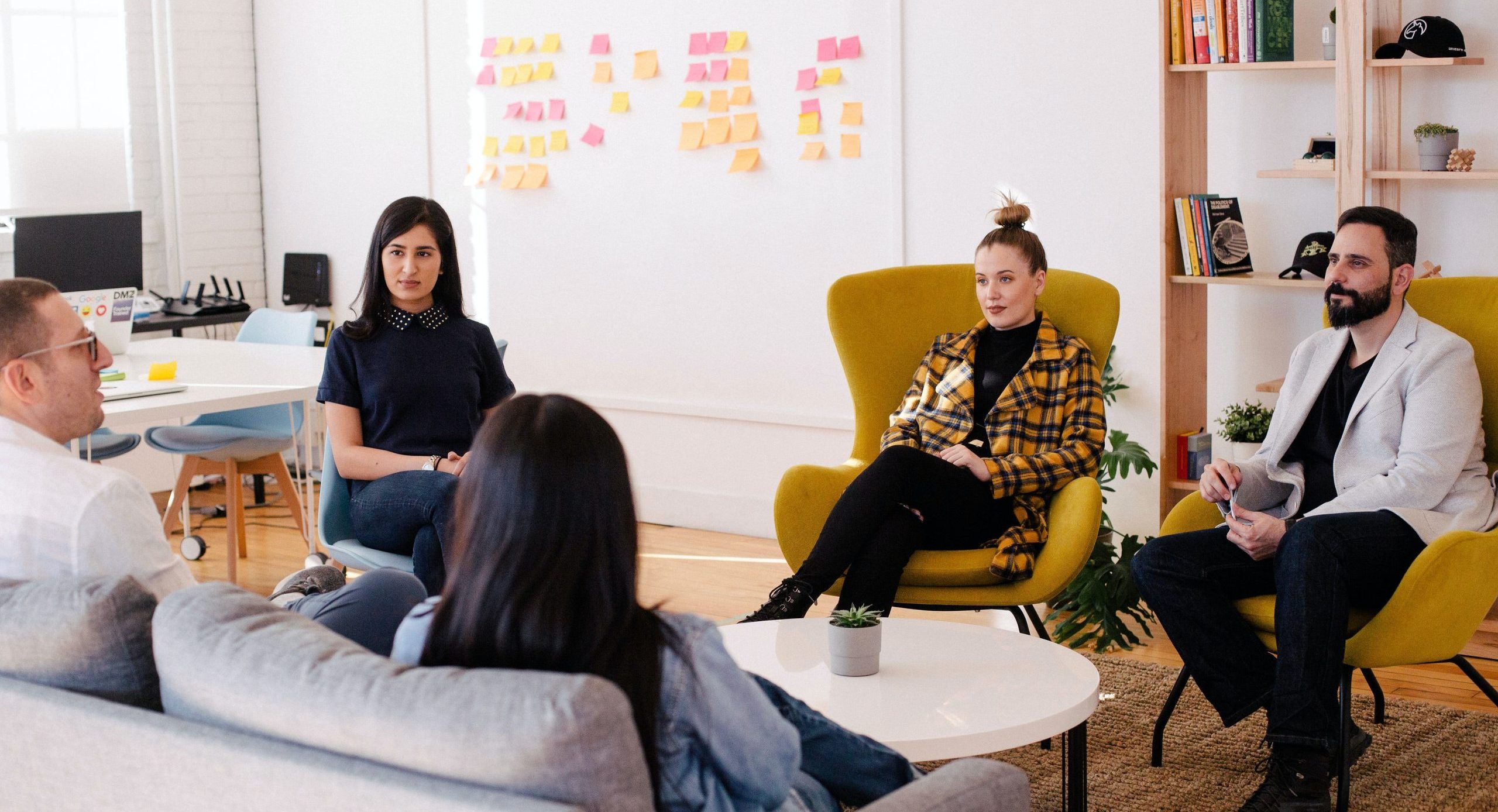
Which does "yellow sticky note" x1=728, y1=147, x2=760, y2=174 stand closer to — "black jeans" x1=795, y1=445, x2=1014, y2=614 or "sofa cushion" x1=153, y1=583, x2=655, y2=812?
"black jeans" x1=795, y1=445, x2=1014, y2=614

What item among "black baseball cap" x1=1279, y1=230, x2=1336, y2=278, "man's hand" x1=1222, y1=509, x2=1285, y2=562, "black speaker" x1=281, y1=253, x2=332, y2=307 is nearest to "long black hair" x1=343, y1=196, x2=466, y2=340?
"man's hand" x1=1222, y1=509, x2=1285, y2=562

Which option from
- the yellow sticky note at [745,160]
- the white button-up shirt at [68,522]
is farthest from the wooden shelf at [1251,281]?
the white button-up shirt at [68,522]

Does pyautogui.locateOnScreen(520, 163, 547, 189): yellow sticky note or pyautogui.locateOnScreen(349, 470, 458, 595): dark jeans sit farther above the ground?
pyautogui.locateOnScreen(520, 163, 547, 189): yellow sticky note

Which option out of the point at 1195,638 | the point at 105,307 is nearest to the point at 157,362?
the point at 105,307

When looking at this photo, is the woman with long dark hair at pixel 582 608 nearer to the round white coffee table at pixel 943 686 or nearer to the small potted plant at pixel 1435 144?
the round white coffee table at pixel 943 686

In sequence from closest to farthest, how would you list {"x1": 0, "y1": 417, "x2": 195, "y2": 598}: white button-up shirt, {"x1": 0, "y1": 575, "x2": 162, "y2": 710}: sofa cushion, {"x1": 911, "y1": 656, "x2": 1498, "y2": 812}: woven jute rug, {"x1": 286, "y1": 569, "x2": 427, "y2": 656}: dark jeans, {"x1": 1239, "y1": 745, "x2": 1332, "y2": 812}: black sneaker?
{"x1": 0, "y1": 575, "x2": 162, "y2": 710}: sofa cushion → {"x1": 0, "y1": 417, "x2": 195, "y2": 598}: white button-up shirt → {"x1": 286, "y1": 569, "x2": 427, "y2": 656}: dark jeans → {"x1": 1239, "y1": 745, "x2": 1332, "y2": 812}: black sneaker → {"x1": 911, "y1": 656, "x2": 1498, "y2": 812}: woven jute rug

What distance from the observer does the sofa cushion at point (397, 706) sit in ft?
4.12

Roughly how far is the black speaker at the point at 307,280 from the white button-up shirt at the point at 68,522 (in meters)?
4.64

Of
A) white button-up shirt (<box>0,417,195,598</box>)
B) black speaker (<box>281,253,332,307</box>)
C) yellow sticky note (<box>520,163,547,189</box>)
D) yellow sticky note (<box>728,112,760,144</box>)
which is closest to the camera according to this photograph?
white button-up shirt (<box>0,417,195,598</box>)

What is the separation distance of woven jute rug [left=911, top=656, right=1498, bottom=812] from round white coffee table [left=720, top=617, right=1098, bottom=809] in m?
0.35

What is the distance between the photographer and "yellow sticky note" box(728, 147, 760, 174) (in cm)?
515

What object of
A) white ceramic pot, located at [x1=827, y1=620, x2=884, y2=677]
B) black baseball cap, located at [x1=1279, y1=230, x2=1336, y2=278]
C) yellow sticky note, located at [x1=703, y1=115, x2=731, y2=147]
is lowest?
white ceramic pot, located at [x1=827, y1=620, x2=884, y2=677]

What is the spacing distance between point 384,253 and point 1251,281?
2193mm

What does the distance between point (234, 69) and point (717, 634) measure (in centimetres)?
574
